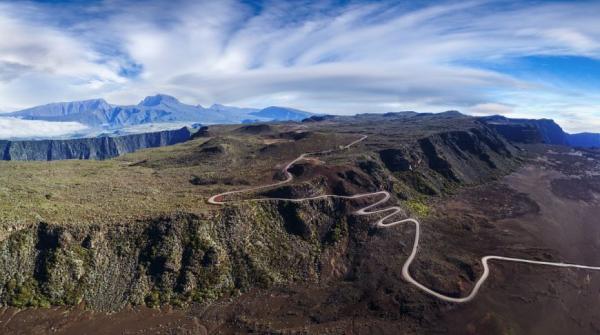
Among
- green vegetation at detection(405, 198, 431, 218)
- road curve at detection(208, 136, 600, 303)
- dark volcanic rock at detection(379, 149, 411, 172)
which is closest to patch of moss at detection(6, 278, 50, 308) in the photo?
road curve at detection(208, 136, 600, 303)

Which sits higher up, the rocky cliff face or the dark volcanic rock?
the dark volcanic rock

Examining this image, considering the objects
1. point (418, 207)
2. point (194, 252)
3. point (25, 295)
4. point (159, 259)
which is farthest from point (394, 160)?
point (25, 295)

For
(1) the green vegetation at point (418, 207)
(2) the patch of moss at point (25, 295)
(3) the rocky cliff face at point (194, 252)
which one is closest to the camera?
(2) the patch of moss at point (25, 295)

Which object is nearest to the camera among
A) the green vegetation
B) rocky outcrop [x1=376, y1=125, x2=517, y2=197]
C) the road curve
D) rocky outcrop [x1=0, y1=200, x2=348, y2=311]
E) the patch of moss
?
the patch of moss

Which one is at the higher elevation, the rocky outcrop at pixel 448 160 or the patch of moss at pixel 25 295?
the rocky outcrop at pixel 448 160

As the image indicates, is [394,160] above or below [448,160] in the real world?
above

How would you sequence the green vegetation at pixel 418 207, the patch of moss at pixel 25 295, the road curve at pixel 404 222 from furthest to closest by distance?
the green vegetation at pixel 418 207 → the road curve at pixel 404 222 → the patch of moss at pixel 25 295

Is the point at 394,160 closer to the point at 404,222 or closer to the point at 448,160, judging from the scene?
the point at 448,160

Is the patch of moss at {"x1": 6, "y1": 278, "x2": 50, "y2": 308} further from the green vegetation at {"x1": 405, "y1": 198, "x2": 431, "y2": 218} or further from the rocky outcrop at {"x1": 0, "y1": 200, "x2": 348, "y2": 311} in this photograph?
the green vegetation at {"x1": 405, "y1": 198, "x2": 431, "y2": 218}

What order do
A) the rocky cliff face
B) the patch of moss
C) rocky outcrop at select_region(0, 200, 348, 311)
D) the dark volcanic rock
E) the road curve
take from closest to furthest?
the patch of moss
rocky outcrop at select_region(0, 200, 348, 311)
the rocky cliff face
the road curve
the dark volcanic rock

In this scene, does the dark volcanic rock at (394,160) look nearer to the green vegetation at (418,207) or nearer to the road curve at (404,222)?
the green vegetation at (418,207)

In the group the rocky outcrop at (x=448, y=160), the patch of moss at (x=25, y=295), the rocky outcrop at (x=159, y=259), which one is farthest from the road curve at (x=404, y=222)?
the patch of moss at (x=25, y=295)

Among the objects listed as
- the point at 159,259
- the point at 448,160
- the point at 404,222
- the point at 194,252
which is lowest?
the point at 159,259
